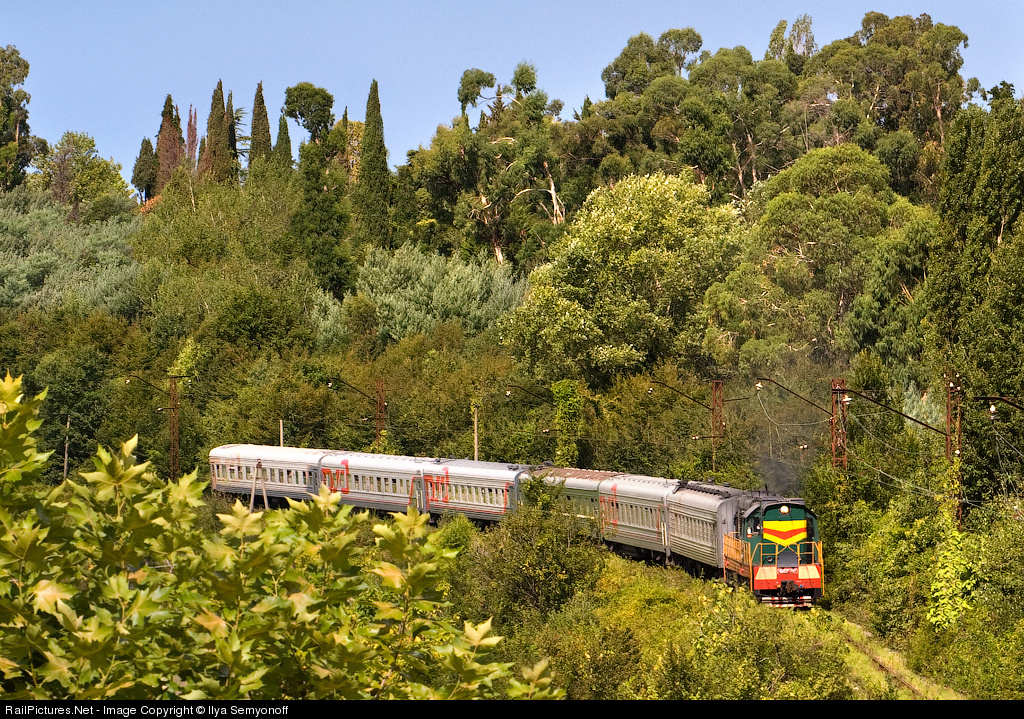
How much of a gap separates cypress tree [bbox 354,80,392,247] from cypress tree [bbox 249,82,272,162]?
19.7 m

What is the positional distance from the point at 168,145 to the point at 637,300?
81.2m

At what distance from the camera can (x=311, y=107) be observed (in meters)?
118

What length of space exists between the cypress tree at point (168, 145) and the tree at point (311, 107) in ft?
49.7

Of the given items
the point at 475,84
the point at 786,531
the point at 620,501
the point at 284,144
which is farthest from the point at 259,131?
the point at 786,531

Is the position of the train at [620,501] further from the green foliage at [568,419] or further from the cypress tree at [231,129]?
the cypress tree at [231,129]

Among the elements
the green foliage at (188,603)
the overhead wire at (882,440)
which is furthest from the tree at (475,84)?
the green foliage at (188,603)

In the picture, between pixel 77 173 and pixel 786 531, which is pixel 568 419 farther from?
pixel 77 173

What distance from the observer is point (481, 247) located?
88000 millimetres

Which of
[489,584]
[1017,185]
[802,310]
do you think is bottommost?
[489,584]

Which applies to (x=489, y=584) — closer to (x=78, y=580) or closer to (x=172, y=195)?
(x=78, y=580)

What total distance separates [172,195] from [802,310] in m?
61.8

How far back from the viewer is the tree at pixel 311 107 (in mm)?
117562

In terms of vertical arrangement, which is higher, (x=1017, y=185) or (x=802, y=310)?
(x=1017, y=185)

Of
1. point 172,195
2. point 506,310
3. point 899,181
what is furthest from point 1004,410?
point 172,195
